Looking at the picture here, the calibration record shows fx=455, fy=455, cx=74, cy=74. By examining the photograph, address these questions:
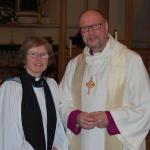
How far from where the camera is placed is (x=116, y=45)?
3.50 meters

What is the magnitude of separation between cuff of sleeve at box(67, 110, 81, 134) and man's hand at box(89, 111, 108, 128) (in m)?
0.18

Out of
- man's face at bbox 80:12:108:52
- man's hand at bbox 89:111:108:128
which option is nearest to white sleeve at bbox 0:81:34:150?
man's hand at bbox 89:111:108:128

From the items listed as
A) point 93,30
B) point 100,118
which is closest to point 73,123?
point 100,118

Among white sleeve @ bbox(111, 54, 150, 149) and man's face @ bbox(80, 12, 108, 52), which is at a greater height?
man's face @ bbox(80, 12, 108, 52)

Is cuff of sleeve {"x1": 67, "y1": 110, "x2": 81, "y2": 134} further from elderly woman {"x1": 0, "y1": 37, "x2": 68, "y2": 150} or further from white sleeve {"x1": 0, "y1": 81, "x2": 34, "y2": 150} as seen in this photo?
white sleeve {"x1": 0, "y1": 81, "x2": 34, "y2": 150}

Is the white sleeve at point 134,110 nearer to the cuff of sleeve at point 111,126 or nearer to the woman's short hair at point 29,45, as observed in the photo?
the cuff of sleeve at point 111,126

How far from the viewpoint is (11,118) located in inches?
132

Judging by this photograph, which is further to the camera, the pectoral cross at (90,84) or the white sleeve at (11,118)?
the pectoral cross at (90,84)

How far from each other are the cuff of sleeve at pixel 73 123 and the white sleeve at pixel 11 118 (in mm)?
352

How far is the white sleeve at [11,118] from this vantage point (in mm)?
3344

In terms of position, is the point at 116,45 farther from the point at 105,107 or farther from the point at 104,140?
the point at 104,140

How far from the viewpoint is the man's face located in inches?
131

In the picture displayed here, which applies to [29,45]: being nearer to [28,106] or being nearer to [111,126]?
[28,106]

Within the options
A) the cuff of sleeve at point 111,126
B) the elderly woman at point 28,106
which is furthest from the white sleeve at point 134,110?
the elderly woman at point 28,106
